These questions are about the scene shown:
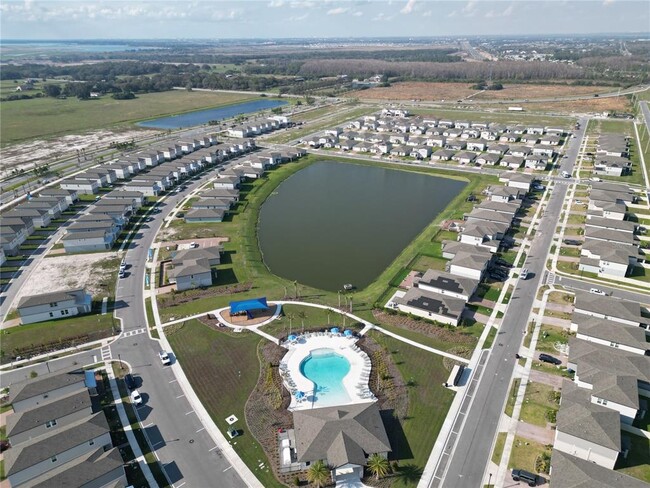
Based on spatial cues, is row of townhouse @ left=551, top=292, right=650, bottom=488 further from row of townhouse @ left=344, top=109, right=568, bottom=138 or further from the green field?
the green field

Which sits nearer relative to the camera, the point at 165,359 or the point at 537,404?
the point at 537,404

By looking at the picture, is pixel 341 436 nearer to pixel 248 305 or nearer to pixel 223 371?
pixel 223 371

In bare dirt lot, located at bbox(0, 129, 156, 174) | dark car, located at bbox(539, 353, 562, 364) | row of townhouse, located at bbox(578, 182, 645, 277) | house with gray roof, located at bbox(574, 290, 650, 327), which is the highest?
bare dirt lot, located at bbox(0, 129, 156, 174)

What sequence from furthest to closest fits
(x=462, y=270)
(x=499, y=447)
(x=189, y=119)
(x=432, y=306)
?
(x=189, y=119)
(x=462, y=270)
(x=432, y=306)
(x=499, y=447)

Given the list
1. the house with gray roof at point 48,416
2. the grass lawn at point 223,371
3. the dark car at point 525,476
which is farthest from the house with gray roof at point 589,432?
the house with gray roof at point 48,416

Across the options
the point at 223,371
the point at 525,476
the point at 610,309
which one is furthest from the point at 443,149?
the point at 525,476

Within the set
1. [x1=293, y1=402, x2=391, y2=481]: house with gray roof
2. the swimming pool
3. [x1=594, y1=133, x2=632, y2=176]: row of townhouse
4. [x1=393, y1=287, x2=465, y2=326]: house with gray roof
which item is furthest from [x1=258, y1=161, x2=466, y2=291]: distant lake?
[x1=594, y1=133, x2=632, y2=176]: row of townhouse

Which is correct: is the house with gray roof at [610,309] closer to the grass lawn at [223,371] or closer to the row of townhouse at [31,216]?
the grass lawn at [223,371]

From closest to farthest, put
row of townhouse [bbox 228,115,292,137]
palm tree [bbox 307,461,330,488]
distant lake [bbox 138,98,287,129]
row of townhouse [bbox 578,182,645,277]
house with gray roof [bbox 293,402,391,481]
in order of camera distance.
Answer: palm tree [bbox 307,461,330,488] < house with gray roof [bbox 293,402,391,481] < row of townhouse [bbox 578,182,645,277] < row of townhouse [bbox 228,115,292,137] < distant lake [bbox 138,98,287,129]
